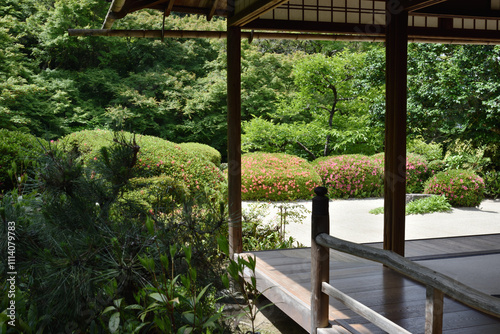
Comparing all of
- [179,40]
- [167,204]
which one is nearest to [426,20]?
[167,204]

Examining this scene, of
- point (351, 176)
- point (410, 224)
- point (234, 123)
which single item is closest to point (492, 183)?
point (351, 176)

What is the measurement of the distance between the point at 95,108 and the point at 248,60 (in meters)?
4.65

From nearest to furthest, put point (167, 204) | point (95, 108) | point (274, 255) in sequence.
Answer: point (167, 204) → point (274, 255) → point (95, 108)

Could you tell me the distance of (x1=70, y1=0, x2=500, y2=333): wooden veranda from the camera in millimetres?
2486

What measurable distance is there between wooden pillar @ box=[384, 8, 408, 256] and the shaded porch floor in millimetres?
359

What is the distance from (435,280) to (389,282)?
1.57 metres

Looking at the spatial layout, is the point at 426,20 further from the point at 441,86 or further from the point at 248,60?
the point at 248,60

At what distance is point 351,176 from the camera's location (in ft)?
32.3

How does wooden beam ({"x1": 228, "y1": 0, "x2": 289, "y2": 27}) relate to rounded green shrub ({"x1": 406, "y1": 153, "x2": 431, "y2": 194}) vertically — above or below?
above

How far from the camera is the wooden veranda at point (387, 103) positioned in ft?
8.16

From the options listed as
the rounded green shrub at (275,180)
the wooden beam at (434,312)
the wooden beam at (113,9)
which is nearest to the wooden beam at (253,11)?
the wooden beam at (113,9)

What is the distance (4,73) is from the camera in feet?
33.8

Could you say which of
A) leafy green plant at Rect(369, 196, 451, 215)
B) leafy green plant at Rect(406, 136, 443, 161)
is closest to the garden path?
leafy green plant at Rect(369, 196, 451, 215)

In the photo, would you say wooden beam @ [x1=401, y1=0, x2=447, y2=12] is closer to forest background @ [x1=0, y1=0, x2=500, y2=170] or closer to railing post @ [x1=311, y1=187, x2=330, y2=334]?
railing post @ [x1=311, y1=187, x2=330, y2=334]
